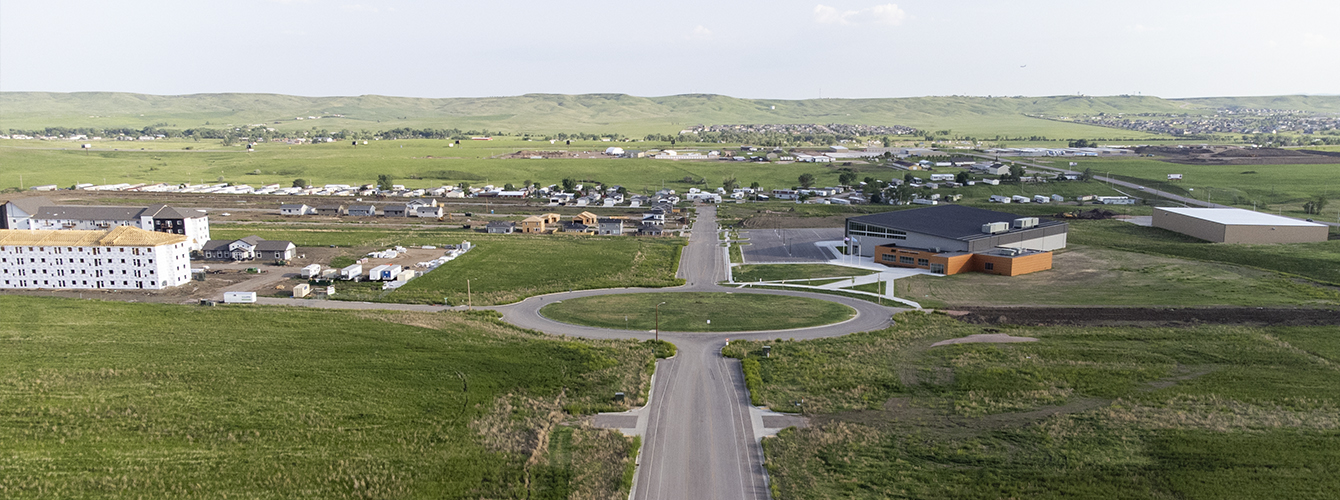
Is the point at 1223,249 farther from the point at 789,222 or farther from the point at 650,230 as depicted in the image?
the point at 650,230

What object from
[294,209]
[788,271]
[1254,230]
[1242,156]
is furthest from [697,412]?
[1242,156]

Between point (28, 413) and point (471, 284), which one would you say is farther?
point (471, 284)

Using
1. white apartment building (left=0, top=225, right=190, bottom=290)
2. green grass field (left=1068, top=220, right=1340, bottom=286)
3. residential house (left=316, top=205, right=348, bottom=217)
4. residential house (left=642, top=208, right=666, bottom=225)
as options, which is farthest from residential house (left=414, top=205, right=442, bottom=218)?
green grass field (left=1068, top=220, right=1340, bottom=286)

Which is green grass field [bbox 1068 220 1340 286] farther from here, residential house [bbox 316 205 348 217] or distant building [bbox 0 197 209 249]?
residential house [bbox 316 205 348 217]

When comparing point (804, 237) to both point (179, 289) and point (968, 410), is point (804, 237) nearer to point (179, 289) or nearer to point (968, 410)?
point (968, 410)

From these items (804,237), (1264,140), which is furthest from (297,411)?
(1264,140)

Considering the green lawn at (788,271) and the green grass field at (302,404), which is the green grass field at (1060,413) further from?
the green lawn at (788,271)

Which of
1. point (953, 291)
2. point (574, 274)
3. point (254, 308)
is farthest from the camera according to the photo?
point (574, 274)
